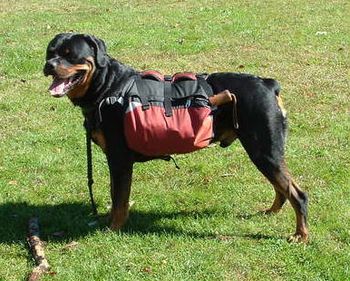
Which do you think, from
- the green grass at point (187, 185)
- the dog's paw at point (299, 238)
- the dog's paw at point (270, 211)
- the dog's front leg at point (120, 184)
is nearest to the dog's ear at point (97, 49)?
the dog's front leg at point (120, 184)

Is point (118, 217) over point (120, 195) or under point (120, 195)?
under

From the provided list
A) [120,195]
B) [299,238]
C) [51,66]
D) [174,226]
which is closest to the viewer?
[51,66]

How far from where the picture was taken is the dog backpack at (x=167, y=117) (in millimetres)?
5414

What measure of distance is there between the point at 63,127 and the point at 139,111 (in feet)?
10.9

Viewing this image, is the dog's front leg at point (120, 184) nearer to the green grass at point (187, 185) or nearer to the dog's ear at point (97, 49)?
the green grass at point (187, 185)

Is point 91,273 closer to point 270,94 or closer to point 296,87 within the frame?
point 270,94

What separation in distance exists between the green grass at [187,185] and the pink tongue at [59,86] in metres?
1.40

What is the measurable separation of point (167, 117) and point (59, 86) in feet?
3.17

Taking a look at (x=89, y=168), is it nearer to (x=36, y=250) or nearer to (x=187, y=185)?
(x=36, y=250)

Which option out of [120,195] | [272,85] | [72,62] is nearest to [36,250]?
Result: [120,195]

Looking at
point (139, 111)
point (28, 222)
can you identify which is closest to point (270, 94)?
point (139, 111)

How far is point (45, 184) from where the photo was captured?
6934 millimetres

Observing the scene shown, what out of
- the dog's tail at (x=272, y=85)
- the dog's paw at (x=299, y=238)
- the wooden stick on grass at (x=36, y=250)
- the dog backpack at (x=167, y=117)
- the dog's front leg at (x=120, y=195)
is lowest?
the wooden stick on grass at (x=36, y=250)

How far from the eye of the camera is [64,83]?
211 inches
